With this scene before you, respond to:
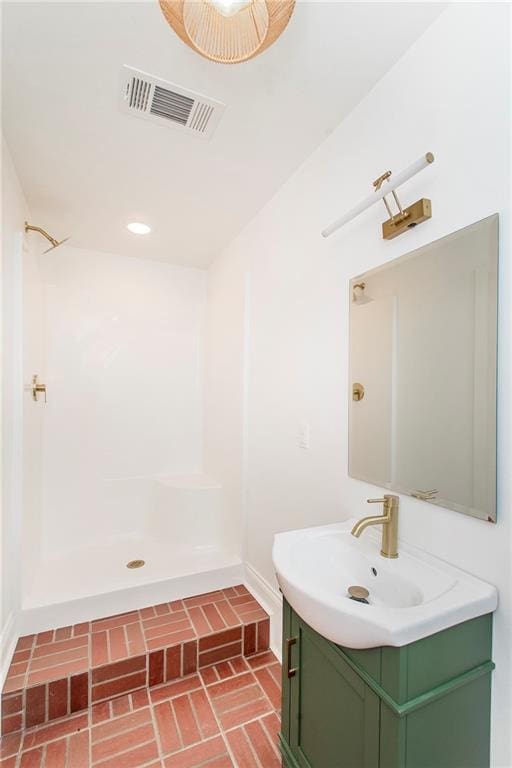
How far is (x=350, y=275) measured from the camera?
1.45 meters

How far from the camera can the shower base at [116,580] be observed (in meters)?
1.93

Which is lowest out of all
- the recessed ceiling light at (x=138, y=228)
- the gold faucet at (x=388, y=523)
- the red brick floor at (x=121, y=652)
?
the red brick floor at (x=121, y=652)

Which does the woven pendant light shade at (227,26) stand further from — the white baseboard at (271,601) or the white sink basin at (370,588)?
the white baseboard at (271,601)

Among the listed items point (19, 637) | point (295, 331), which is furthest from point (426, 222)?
point (19, 637)

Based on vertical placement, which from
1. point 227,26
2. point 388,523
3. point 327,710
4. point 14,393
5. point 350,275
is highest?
point 227,26

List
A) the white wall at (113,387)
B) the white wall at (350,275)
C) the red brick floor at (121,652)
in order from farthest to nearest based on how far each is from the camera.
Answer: the white wall at (113,387), the red brick floor at (121,652), the white wall at (350,275)

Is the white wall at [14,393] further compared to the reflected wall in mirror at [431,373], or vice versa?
the white wall at [14,393]

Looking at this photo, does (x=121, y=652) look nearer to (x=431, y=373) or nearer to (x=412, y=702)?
(x=412, y=702)

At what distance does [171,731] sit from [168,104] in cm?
256

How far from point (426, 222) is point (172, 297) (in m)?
2.42

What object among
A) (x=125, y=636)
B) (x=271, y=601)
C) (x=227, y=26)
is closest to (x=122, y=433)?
(x=125, y=636)

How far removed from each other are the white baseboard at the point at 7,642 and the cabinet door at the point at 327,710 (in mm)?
1268

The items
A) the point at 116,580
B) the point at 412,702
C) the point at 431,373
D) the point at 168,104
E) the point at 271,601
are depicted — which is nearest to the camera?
the point at 412,702

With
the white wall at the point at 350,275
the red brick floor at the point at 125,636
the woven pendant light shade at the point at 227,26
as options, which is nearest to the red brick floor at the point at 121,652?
the red brick floor at the point at 125,636
